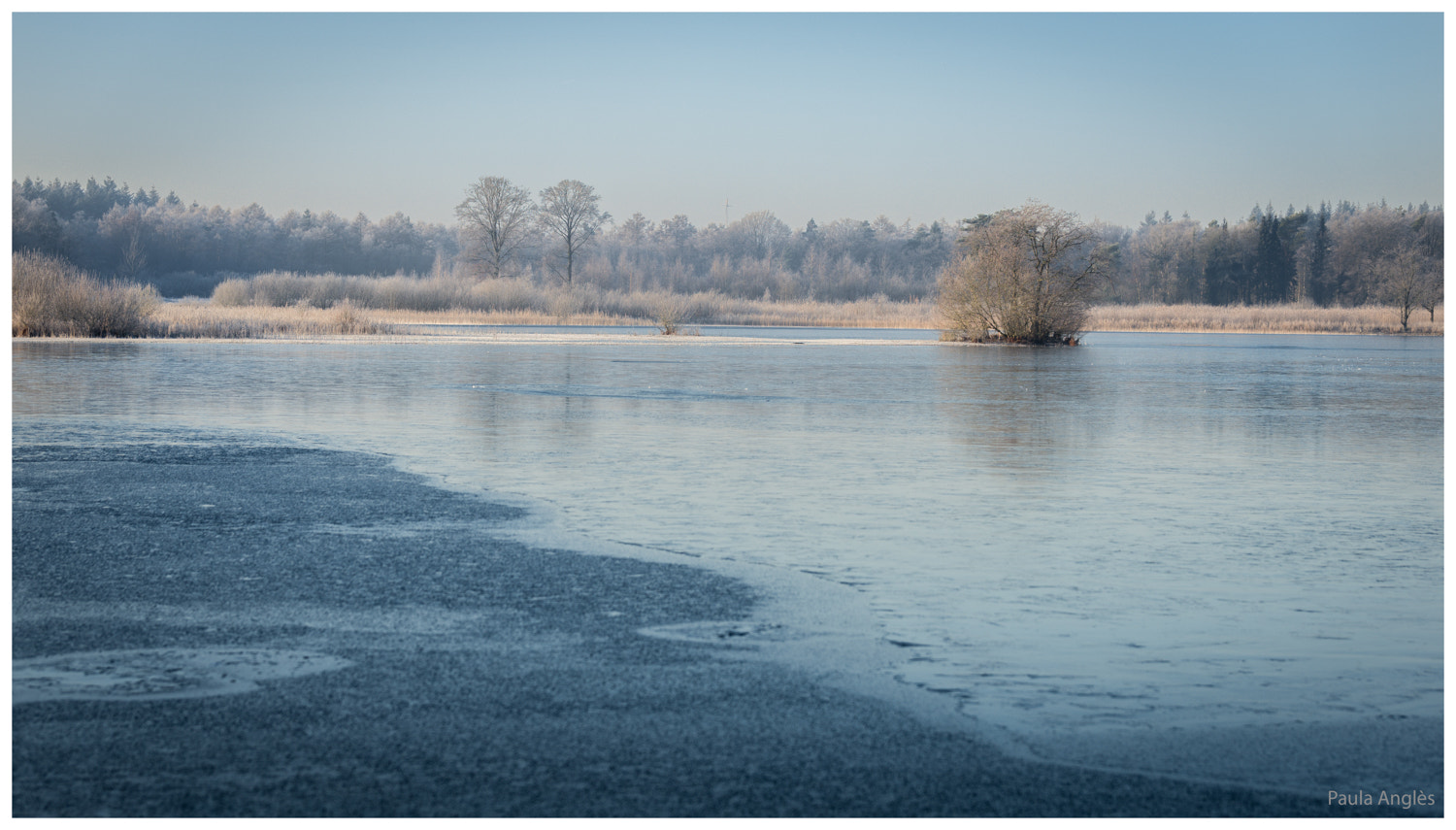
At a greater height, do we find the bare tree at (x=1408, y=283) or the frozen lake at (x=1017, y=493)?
the bare tree at (x=1408, y=283)

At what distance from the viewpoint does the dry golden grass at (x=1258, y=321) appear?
166 feet

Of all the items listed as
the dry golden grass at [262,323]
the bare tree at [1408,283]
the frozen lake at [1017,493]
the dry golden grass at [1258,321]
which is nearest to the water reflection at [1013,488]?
the frozen lake at [1017,493]

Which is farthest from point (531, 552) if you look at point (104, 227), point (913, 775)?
point (104, 227)

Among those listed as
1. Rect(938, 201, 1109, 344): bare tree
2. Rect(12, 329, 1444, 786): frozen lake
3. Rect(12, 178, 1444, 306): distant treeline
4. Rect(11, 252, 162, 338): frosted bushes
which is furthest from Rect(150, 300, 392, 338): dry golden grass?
Rect(12, 178, 1444, 306): distant treeline

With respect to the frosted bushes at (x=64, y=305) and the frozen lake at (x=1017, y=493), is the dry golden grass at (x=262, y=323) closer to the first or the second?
the frosted bushes at (x=64, y=305)

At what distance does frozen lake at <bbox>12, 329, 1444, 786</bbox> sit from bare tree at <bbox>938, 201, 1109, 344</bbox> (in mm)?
12501

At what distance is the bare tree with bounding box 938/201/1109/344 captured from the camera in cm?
3195

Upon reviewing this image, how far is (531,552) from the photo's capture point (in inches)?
237

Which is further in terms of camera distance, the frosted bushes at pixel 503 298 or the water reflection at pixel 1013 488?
the frosted bushes at pixel 503 298

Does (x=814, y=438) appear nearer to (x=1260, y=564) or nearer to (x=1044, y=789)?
(x=1260, y=564)

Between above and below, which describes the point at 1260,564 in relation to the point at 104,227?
below

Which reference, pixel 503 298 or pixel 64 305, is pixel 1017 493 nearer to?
pixel 64 305

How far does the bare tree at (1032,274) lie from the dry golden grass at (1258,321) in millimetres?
15245
